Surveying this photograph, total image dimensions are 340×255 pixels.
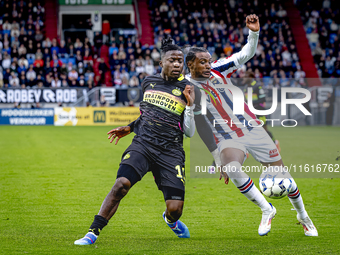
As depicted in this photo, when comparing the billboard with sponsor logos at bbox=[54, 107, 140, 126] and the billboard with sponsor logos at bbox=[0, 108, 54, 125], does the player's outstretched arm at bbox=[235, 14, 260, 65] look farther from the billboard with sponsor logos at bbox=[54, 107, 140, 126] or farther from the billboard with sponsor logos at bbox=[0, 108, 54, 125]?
the billboard with sponsor logos at bbox=[0, 108, 54, 125]

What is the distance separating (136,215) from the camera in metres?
5.71

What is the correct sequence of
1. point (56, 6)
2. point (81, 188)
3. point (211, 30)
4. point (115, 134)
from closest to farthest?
point (115, 134), point (81, 188), point (211, 30), point (56, 6)

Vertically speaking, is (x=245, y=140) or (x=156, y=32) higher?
(x=156, y=32)

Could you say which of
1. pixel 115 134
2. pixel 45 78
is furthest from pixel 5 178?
pixel 45 78

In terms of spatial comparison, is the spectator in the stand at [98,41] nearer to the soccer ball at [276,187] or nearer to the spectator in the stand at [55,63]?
the spectator in the stand at [55,63]

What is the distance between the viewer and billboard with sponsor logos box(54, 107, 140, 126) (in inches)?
836

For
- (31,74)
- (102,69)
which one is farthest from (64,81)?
(102,69)

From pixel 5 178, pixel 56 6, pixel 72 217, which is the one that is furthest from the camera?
pixel 56 6

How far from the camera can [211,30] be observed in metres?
27.3

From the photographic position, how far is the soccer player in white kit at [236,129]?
16.0ft

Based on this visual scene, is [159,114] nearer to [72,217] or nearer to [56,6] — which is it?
[72,217]

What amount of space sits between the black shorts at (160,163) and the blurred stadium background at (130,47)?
15126mm

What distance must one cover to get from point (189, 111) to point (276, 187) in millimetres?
1283

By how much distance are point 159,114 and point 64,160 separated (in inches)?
255
